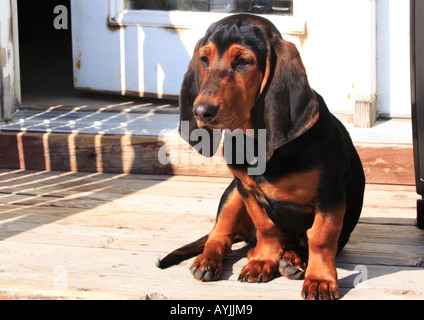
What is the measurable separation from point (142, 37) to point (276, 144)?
2799 mm

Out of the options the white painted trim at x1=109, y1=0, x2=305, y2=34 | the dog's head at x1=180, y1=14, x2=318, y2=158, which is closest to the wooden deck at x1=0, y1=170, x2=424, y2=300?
the dog's head at x1=180, y1=14, x2=318, y2=158

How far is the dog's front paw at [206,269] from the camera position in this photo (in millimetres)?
2711

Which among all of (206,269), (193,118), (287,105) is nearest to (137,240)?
(206,269)

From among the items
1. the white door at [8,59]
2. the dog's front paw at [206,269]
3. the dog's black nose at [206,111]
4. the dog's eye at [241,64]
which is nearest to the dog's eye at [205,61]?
the dog's eye at [241,64]

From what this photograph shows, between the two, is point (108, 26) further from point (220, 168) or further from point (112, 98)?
point (220, 168)

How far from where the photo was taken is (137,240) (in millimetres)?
3219

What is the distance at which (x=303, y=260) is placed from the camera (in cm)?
280

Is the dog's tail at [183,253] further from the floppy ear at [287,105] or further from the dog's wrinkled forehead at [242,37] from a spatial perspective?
the dog's wrinkled forehead at [242,37]

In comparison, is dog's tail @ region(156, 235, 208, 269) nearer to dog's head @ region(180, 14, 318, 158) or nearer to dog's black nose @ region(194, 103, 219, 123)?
dog's head @ region(180, 14, 318, 158)

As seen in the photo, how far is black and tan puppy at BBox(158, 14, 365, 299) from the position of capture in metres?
2.39

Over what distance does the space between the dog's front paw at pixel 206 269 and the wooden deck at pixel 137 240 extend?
0.09 ft

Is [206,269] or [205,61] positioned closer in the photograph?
[205,61]

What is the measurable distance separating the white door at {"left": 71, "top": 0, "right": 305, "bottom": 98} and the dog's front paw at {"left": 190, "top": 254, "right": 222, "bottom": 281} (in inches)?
91.9

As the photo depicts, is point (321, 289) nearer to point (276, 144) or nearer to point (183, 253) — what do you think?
point (276, 144)
